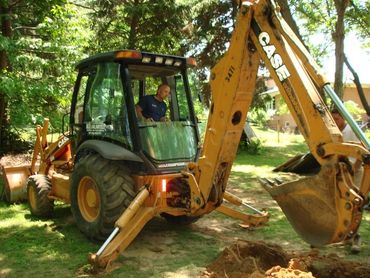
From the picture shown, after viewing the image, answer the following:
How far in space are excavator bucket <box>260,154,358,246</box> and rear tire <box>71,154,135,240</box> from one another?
2036 mm

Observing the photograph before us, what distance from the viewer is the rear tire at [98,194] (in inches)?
220

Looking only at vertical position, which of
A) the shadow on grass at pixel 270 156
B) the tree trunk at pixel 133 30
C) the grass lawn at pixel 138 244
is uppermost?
the tree trunk at pixel 133 30

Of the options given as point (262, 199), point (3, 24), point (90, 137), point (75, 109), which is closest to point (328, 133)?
point (90, 137)

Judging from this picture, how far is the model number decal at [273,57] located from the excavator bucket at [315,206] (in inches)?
38.5

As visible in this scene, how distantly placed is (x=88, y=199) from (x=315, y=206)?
331 centimetres

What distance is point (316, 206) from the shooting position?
3.93 meters

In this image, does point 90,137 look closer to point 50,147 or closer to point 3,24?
point 50,147

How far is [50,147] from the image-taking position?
790cm

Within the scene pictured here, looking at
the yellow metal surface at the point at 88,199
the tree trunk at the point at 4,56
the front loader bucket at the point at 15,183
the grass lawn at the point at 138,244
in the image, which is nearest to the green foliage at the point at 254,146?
the tree trunk at the point at 4,56

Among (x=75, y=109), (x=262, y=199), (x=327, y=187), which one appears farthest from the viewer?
(x=262, y=199)

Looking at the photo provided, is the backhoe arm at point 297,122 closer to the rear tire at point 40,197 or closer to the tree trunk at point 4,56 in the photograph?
the rear tire at point 40,197

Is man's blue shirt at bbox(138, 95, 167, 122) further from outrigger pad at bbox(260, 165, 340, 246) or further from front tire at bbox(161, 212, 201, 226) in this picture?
outrigger pad at bbox(260, 165, 340, 246)

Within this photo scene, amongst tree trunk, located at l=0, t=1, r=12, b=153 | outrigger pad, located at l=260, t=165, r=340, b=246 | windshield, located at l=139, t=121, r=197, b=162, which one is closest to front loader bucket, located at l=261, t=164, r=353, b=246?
outrigger pad, located at l=260, t=165, r=340, b=246

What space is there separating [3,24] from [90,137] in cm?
662
